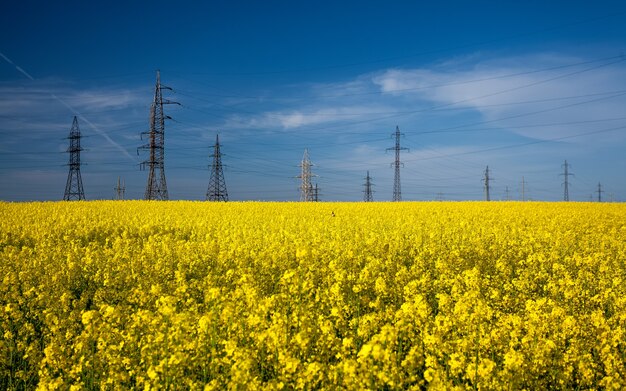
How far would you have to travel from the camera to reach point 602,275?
360 inches

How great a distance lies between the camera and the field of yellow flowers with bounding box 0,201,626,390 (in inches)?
155

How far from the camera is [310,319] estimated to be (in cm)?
499

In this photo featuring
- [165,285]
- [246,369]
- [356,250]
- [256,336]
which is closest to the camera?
[246,369]

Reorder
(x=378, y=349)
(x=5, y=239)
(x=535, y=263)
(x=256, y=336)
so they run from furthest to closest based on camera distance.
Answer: (x=5, y=239) < (x=535, y=263) < (x=256, y=336) < (x=378, y=349)

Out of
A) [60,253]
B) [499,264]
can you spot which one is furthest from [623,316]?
[60,253]

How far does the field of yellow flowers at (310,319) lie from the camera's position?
155 inches

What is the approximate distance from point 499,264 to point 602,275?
7.18 ft

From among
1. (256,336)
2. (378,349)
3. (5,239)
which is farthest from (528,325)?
(5,239)

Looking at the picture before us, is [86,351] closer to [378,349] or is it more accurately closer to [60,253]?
[378,349]

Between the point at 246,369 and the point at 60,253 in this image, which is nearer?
the point at 246,369

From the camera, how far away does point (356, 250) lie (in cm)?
1109

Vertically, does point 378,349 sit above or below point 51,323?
above

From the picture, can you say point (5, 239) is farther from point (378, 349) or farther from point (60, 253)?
point (378, 349)

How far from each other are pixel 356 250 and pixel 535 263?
4.21m
